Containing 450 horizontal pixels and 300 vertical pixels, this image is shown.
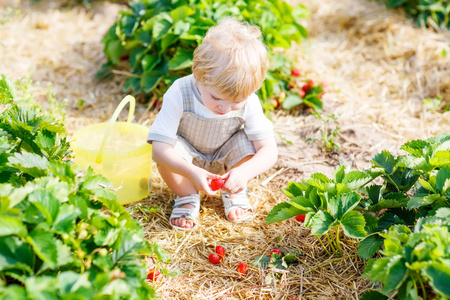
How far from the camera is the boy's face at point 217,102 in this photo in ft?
7.54

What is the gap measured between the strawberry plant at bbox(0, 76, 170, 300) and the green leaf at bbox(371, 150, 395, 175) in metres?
1.27

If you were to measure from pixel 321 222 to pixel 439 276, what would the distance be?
1.99ft

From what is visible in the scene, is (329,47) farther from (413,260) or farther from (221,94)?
(413,260)

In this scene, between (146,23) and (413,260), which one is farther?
(146,23)

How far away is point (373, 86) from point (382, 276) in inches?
117

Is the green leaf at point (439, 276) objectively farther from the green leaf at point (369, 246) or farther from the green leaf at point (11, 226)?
the green leaf at point (11, 226)

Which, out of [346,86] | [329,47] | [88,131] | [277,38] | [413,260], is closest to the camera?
[413,260]

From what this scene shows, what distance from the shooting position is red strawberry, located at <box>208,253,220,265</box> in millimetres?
2348

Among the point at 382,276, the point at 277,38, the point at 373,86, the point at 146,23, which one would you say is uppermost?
the point at 146,23

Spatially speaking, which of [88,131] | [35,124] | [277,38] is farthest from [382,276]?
[277,38]

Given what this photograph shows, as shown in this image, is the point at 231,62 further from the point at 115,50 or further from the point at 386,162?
the point at 115,50

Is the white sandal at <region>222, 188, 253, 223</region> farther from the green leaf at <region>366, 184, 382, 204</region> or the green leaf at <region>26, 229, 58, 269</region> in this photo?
the green leaf at <region>26, 229, 58, 269</region>

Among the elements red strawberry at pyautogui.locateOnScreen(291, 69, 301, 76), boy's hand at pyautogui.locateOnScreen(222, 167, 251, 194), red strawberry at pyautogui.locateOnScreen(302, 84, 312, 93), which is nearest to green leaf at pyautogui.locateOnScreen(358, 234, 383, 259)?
boy's hand at pyautogui.locateOnScreen(222, 167, 251, 194)

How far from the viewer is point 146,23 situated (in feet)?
12.1
